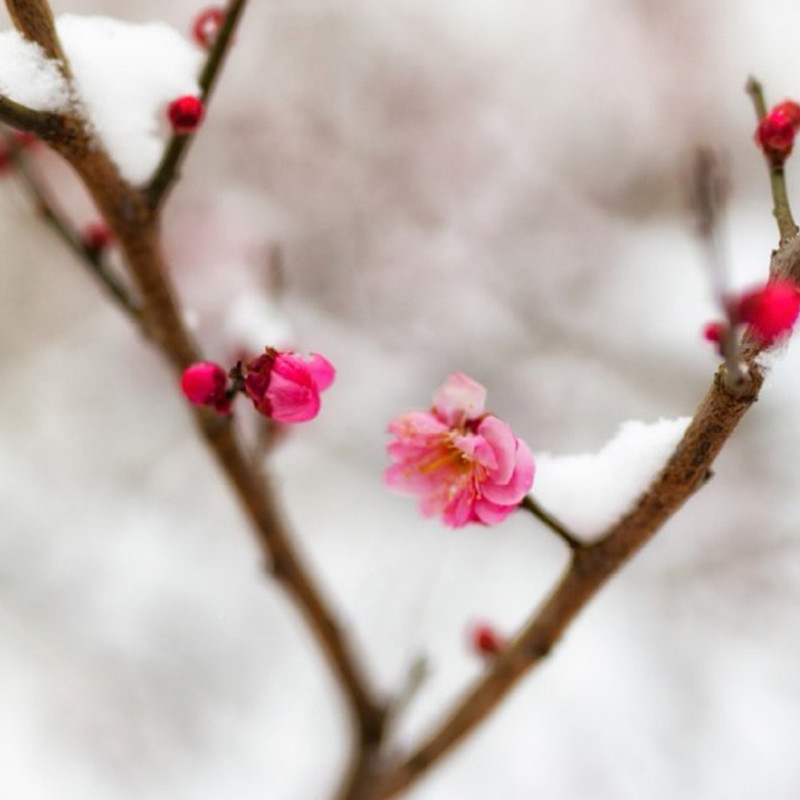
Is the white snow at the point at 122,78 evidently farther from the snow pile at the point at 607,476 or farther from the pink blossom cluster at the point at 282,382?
the snow pile at the point at 607,476

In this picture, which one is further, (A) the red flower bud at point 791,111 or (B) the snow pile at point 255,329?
(B) the snow pile at point 255,329

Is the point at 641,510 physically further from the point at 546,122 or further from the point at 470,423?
the point at 546,122

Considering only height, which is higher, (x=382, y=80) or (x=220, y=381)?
(x=220, y=381)

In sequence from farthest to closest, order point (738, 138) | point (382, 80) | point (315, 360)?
point (382, 80) < point (738, 138) < point (315, 360)

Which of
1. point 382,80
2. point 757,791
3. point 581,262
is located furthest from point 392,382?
point 757,791

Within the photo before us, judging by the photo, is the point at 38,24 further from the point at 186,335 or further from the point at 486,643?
the point at 486,643

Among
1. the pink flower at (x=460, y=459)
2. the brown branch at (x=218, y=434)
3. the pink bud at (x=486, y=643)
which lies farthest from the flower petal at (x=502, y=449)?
the pink bud at (x=486, y=643)

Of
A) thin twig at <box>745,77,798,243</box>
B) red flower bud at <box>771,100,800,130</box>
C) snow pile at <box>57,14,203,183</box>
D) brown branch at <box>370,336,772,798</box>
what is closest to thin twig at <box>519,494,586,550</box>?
brown branch at <box>370,336,772,798</box>

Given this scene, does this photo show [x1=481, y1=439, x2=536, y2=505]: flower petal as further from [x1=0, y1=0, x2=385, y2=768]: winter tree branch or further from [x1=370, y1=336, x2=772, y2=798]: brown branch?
[x1=0, y1=0, x2=385, y2=768]: winter tree branch
